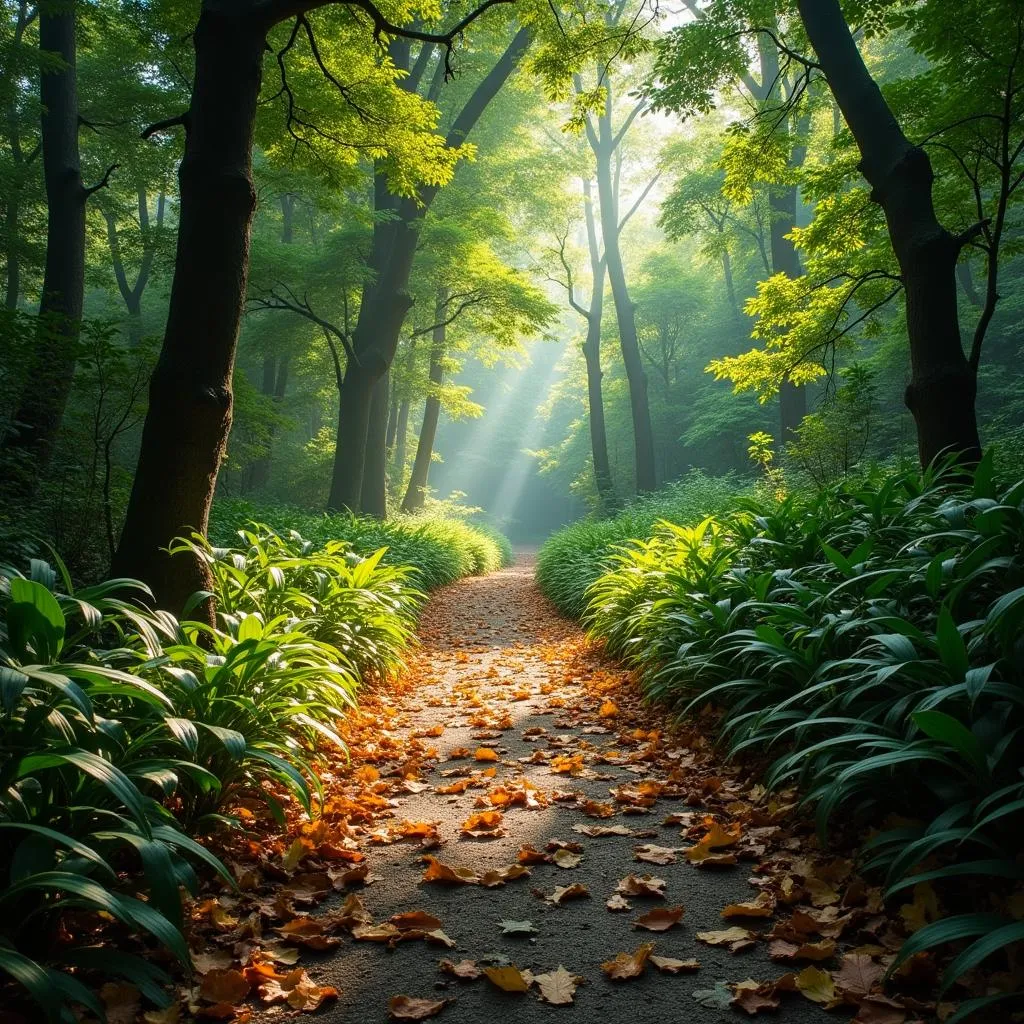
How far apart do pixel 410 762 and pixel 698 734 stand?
1575mm

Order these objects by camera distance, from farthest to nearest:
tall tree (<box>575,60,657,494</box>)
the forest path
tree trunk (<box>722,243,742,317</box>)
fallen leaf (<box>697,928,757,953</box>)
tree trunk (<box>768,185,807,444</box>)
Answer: tree trunk (<box>722,243,742,317</box>) → tall tree (<box>575,60,657,494</box>) → tree trunk (<box>768,185,807,444</box>) → fallen leaf (<box>697,928,757,953</box>) → the forest path

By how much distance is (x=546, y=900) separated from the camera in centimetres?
215

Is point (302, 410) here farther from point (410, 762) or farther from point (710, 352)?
point (410, 762)

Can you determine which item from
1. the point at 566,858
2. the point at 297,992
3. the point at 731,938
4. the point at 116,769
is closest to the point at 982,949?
the point at 731,938

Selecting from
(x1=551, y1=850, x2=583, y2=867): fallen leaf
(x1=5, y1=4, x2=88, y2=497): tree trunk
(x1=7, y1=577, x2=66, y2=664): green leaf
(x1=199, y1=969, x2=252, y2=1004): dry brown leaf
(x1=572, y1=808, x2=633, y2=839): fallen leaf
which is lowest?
(x1=572, y1=808, x2=633, y2=839): fallen leaf

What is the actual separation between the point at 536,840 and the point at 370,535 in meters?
7.49

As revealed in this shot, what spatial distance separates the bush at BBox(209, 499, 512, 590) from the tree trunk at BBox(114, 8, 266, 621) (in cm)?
287

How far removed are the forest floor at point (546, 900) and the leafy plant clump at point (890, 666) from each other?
229 millimetres

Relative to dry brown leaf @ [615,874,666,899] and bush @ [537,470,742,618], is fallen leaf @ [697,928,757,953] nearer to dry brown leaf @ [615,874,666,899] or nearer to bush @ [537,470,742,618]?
dry brown leaf @ [615,874,666,899]

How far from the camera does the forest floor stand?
1.66 m

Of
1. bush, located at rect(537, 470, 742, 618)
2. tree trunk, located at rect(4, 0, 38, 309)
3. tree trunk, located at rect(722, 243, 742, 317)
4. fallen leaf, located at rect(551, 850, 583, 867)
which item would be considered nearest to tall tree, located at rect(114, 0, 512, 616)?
fallen leaf, located at rect(551, 850, 583, 867)

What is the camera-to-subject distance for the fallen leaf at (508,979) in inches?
66.7

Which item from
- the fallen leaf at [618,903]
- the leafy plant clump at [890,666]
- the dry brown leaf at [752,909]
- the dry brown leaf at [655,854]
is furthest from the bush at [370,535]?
the dry brown leaf at [752,909]

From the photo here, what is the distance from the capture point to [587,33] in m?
6.50
